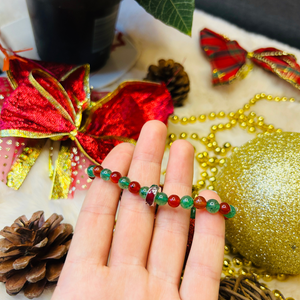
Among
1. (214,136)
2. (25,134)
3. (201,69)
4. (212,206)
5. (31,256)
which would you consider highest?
(201,69)

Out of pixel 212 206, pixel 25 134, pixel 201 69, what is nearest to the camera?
pixel 212 206

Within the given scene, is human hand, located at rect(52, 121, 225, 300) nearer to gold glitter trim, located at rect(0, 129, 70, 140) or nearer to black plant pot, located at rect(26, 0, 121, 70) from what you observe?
gold glitter trim, located at rect(0, 129, 70, 140)

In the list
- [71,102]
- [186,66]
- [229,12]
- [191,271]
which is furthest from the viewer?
[229,12]

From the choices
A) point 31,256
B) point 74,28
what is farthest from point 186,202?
point 74,28

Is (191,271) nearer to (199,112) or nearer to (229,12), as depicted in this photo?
(199,112)

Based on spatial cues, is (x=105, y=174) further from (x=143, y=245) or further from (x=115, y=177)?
(x=143, y=245)

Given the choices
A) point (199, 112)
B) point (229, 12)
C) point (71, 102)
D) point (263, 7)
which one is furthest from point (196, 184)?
point (263, 7)
